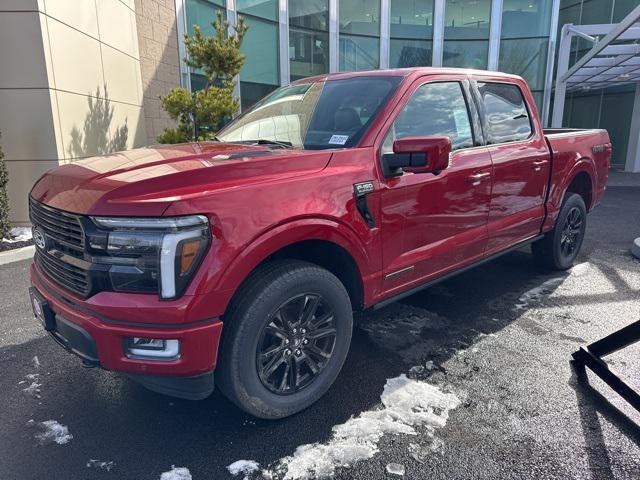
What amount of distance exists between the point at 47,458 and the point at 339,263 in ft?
6.05

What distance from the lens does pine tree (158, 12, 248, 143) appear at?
27.8 ft

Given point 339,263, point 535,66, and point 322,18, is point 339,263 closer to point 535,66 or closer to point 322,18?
point 322,18

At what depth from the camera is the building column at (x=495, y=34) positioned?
1686cm

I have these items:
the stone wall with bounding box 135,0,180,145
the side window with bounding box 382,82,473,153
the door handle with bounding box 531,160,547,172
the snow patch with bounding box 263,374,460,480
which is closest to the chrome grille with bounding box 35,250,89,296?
the snow patch with bounding box 263,374,460,480

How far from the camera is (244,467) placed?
229 centimetres

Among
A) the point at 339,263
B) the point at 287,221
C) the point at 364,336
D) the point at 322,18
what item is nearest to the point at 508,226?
the point at 364,336

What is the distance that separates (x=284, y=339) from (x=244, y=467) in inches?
25.8

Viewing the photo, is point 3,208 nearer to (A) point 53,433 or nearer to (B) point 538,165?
(A) point 53,433

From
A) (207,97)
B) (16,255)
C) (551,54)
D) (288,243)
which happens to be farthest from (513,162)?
(551,54)

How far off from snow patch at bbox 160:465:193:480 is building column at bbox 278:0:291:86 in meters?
13.5

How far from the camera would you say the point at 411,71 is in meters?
3.31

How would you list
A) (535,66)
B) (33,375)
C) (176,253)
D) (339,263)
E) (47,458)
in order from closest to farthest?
(176,253) → (47,458) → (339,263) → (33,375) → (535,66)

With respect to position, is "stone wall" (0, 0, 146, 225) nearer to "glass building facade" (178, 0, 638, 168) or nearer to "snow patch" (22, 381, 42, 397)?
"snow patch" (22, 381, 42, 397)

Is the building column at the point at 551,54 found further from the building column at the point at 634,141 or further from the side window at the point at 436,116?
the side window at the point at 436,116
